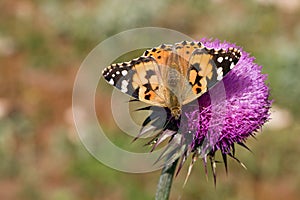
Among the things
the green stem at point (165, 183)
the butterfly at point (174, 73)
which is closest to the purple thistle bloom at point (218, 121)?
the green stem at point (165, 183)

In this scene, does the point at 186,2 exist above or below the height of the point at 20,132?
above

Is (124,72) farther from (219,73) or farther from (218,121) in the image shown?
(218,121)

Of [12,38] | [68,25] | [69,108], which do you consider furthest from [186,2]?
[69,108]

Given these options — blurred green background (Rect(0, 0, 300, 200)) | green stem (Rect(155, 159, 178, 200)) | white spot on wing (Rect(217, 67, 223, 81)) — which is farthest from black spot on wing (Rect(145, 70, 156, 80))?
blurred green background (Rect(0, 0, 300, 200))

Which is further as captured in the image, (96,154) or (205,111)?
(96,154)

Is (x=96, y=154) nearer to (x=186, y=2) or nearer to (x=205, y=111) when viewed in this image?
(x=205, y=111)

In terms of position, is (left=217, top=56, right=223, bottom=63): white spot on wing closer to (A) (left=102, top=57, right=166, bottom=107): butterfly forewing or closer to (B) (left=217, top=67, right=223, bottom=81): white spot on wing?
(B) (left=217, top=67, right=223, bottom=81): white spot on wing

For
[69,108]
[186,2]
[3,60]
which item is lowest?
[69,108]
